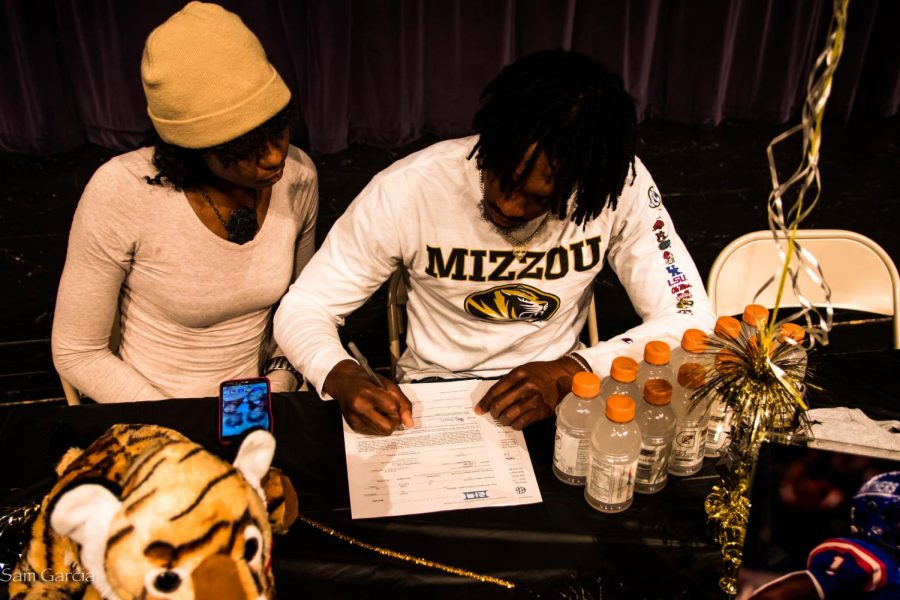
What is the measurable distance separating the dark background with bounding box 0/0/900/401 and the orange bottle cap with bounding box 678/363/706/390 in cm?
151

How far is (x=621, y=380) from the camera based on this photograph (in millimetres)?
1006

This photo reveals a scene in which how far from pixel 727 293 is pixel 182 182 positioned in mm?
1213

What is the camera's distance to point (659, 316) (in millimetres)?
1433

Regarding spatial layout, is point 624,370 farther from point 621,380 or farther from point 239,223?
point 239,223

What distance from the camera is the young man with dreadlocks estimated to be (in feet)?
3.84

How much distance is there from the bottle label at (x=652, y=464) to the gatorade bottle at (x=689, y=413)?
3 cm

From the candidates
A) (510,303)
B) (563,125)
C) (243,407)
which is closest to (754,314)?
(563,125)

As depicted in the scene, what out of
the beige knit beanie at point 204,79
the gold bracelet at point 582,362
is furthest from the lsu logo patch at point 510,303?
the beige knit beanie at point 204,79

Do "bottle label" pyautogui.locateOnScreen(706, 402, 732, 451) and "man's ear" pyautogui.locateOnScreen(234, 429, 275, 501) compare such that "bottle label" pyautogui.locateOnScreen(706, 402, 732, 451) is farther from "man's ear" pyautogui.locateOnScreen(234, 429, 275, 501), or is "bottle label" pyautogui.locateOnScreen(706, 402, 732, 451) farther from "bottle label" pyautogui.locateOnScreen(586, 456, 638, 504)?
"man's ear" pyautogui.locateOnScreen(234, 429, 275, 501)

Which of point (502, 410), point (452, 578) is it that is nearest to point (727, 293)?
point (502, 410)

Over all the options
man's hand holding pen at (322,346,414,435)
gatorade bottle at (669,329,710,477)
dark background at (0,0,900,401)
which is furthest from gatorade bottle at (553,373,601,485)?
dark background at (0,0,900,401)

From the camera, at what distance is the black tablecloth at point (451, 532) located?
95cm

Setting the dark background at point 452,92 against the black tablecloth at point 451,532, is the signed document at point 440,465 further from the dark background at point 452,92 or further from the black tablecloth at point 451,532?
the dark background at point 452,92

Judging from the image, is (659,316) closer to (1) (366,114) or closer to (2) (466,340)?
(2) (466,340)
